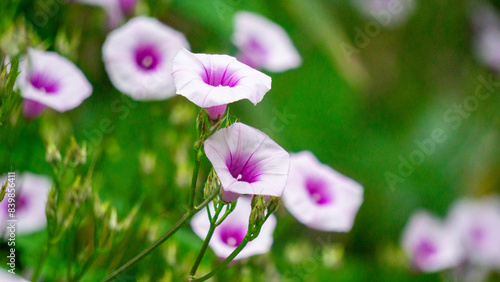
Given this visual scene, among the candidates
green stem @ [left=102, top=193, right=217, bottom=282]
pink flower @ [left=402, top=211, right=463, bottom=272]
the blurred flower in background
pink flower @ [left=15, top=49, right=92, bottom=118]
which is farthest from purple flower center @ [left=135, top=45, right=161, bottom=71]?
the blurred flower in background

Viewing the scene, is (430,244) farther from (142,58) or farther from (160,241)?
(160,241)

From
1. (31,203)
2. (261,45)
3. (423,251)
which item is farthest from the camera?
(423,251)

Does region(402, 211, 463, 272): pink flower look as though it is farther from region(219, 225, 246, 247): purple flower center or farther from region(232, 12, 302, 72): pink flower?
region(219, 225, 246, 247): purple flower center

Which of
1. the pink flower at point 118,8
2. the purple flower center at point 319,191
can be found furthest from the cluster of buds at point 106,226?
the pink flower at point 118,8

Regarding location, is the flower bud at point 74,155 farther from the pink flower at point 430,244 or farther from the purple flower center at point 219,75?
the pink flower at point 430,244

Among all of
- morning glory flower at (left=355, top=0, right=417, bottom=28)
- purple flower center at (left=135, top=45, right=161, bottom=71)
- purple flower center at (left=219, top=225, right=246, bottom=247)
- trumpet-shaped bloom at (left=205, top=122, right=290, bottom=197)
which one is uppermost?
trumpet-shaped bloom at (left=205, top=122, right=290, bottom=197)

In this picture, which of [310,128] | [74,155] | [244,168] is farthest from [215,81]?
[310,128]

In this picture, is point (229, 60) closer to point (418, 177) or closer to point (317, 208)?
point (317, 208)
